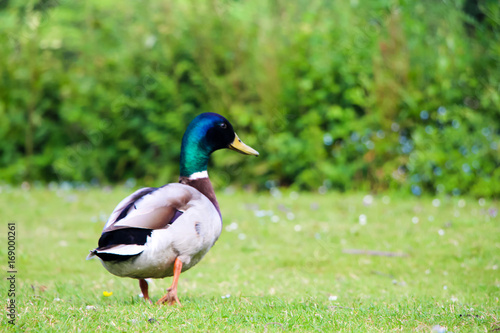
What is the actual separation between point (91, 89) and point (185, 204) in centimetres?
842

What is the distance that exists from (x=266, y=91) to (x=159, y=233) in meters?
7.13

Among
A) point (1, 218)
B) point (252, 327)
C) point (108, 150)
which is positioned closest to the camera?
point (252, 327)

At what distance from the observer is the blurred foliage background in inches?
396

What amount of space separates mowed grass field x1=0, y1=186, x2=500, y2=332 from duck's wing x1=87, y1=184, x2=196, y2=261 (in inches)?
16.1

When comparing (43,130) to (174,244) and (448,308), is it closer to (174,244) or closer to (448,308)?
(174,244)

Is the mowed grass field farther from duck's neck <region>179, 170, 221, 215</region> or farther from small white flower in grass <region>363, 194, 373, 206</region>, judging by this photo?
duck's neck <region>179, 170, 221, 215</region>

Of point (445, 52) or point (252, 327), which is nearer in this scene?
point (252, 327)

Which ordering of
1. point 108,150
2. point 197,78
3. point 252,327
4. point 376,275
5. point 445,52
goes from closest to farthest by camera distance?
1. point 252,327
2. point 376,275
3. point 445,52
4. point 197,78
5. point 108,150

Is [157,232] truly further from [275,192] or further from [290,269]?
[275,192]

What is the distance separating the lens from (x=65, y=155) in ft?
40.5

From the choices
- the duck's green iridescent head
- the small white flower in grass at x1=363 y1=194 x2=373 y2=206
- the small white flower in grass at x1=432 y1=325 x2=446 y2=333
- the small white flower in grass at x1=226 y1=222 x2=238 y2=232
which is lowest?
the small white flower in grass at x1=363 y1=194 x2=373 y2=206

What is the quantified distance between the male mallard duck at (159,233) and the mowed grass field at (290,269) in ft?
0.94

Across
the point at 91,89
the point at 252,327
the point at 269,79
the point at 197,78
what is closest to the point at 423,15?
the point at 269,79

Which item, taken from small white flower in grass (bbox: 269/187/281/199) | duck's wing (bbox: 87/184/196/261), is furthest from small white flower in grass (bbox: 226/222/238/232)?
duck's wing (bbox: 87/184/196/261)
